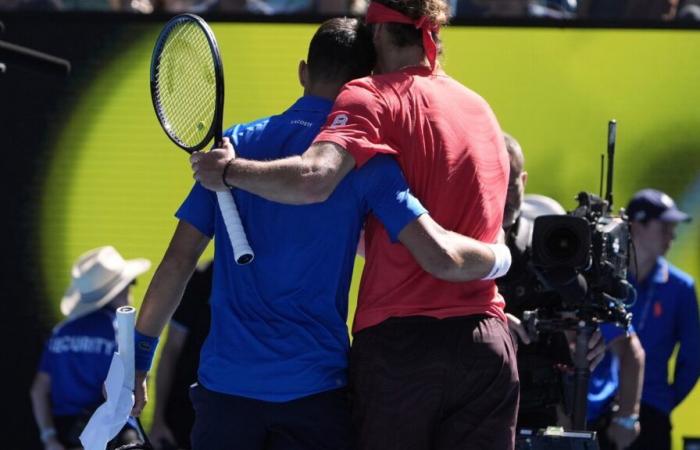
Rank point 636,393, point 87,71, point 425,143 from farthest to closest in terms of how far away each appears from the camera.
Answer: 1. point 87,71
2. point 636,393
3. point 425,143

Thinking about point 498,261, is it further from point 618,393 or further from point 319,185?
point 618,393

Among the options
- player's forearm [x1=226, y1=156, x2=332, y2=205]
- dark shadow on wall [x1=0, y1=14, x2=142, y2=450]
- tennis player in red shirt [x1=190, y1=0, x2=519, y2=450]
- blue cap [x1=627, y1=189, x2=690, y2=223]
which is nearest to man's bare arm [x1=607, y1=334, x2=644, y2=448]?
blue cap [x1=627, y1=189, x2=690, y2=223]

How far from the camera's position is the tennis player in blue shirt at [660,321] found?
5910 mm

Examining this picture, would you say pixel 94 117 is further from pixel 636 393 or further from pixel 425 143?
pixel 425 143

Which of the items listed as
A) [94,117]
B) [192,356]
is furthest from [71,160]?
[192,356]

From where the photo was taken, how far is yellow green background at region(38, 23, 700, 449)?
242 inches

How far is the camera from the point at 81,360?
5.73 m

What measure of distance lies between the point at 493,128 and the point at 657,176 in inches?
115

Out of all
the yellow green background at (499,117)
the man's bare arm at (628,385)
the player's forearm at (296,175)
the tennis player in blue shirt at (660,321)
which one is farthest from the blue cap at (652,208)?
the player's forearm at (296,175)

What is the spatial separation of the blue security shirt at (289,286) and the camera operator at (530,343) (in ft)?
3.34

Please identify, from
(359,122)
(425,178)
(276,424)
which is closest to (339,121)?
(359,122)

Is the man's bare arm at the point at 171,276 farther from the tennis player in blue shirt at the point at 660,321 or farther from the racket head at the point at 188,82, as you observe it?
the tennis player in blue shirt at the point at 660,321

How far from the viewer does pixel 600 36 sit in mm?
6148

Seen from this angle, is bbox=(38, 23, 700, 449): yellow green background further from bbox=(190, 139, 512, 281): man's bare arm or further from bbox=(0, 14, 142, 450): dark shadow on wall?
bbox=(190, 139, 512, 281): man's bare arm
